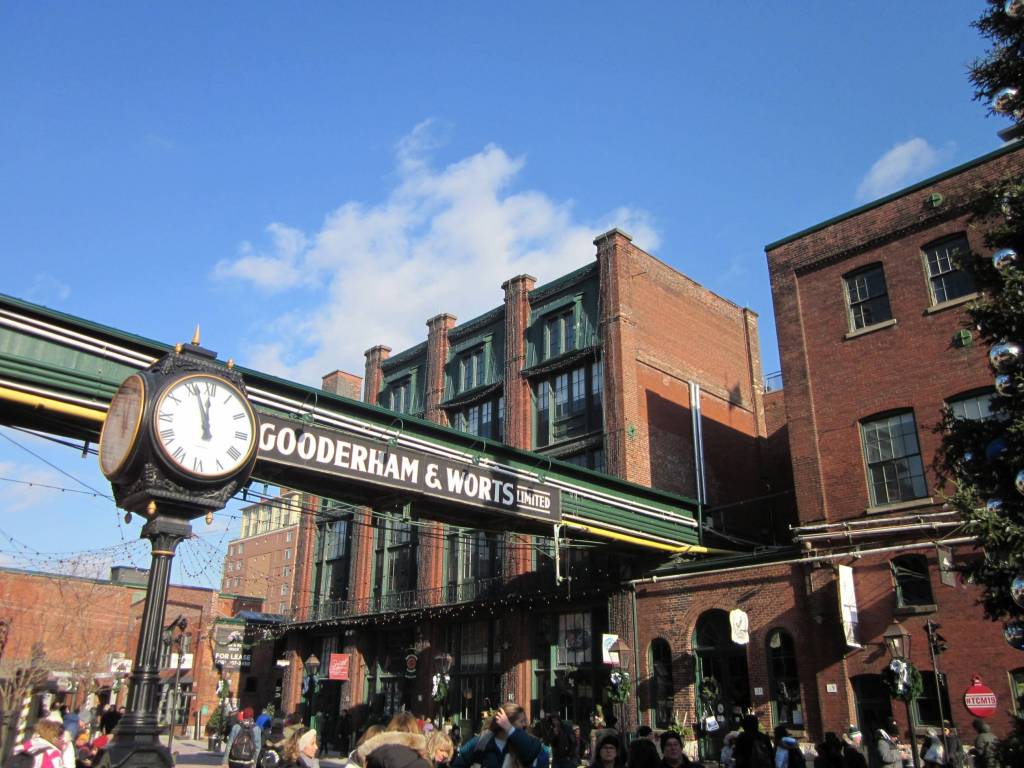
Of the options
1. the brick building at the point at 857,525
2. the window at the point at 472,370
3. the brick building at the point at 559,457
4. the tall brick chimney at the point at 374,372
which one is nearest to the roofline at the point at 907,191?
the brick building at the point at 857,525

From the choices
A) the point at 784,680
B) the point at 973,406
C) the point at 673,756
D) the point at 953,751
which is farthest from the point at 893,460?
the point at 673,756

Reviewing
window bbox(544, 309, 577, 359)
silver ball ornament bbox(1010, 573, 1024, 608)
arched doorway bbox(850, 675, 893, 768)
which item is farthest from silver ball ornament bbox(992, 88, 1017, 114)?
window bbox(544, 309, 577, 359)

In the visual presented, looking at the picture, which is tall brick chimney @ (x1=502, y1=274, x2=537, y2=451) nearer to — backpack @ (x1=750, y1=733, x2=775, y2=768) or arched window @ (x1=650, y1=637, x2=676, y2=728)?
arched window @ (x1=650, y1=637, x2=676, y2=728)

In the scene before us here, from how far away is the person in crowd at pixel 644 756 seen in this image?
23.7 ft

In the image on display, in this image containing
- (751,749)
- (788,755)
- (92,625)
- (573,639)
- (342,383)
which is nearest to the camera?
(751,749)

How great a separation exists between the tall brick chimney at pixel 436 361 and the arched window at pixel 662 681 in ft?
50.7

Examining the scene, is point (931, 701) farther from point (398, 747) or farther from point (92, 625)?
point (92, 625)

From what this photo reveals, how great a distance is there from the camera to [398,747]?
505 centimetres

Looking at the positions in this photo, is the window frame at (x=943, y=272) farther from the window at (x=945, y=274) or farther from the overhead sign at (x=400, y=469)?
the overhead sign at (x=400, y=469)

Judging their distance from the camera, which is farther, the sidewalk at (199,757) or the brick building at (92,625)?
the brick building at (92,625)

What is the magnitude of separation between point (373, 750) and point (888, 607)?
16.8 m

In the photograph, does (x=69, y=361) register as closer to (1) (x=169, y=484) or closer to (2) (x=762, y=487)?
(1) (x=169, y=484)

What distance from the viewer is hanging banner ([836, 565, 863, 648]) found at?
18562 millimetres

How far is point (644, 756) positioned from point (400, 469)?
8.27m
